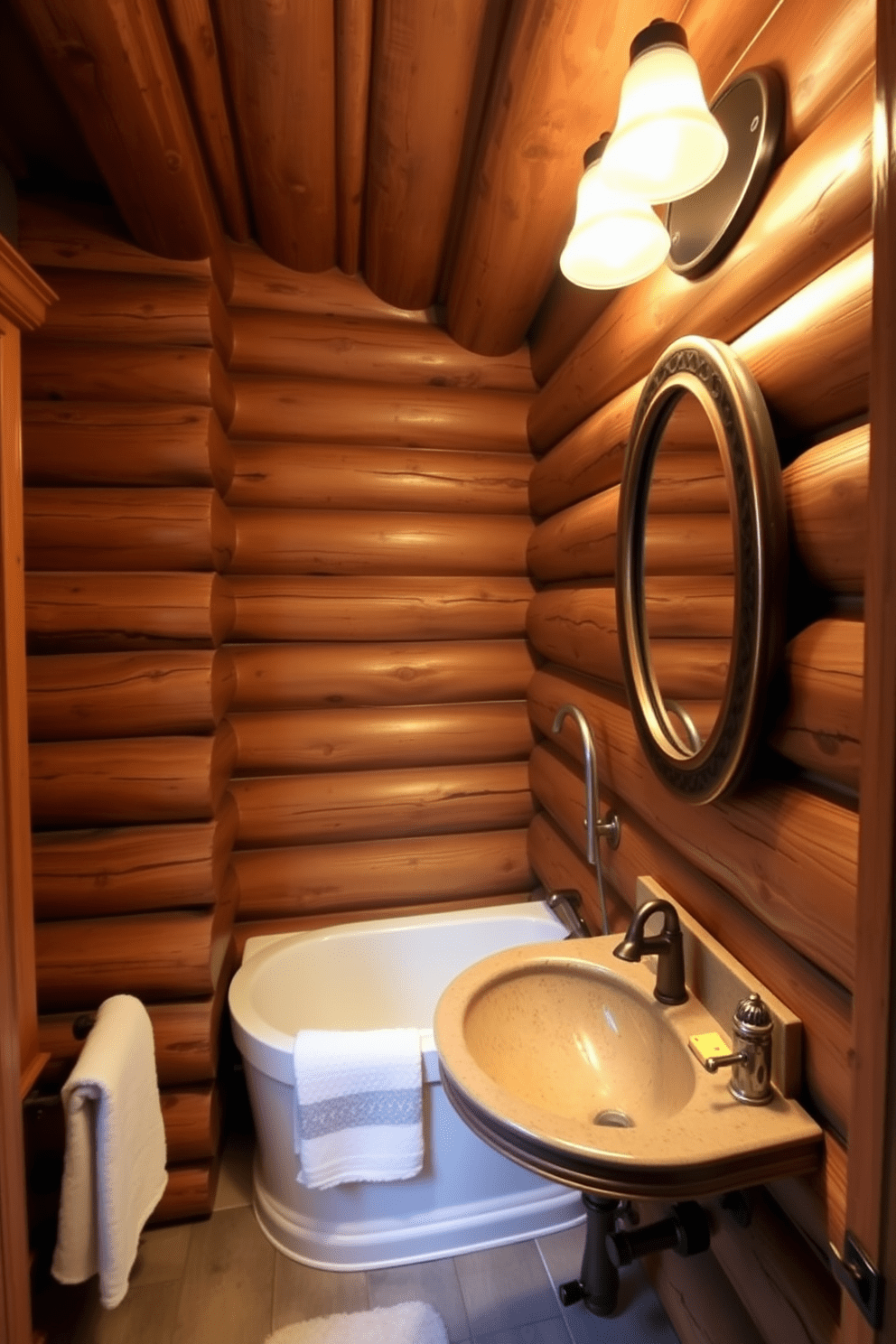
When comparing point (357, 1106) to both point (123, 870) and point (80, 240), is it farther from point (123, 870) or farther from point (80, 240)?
point (80, 240)

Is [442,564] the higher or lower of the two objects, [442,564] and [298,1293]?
the higher

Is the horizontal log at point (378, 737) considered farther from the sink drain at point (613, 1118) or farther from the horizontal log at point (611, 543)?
the sink drain at point (613, 1118)

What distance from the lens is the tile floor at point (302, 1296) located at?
4.85 ft

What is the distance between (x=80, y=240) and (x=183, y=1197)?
262cm

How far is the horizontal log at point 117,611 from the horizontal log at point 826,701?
1.47 m

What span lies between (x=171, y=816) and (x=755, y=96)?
197 cm

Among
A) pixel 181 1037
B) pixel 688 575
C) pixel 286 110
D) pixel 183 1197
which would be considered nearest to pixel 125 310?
pixel 286 110

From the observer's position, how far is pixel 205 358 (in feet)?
5.89

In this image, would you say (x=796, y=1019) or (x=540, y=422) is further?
(x=540, y=422)

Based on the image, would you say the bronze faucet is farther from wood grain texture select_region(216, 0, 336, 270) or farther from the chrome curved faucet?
wood grain texture select_region(216, 0, 336, 270)

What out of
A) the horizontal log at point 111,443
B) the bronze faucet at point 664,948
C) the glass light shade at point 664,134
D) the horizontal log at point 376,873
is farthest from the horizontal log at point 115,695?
the glass light shade at point 664,134

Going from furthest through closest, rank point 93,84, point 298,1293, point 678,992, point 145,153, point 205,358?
1. point 205,358
2. point 298,1293
3. point 145,153
4. point 93,84
5. point 678,992

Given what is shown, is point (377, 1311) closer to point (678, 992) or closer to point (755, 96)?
point (678, 992)

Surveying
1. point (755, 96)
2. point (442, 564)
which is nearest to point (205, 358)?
point (442, 564)
